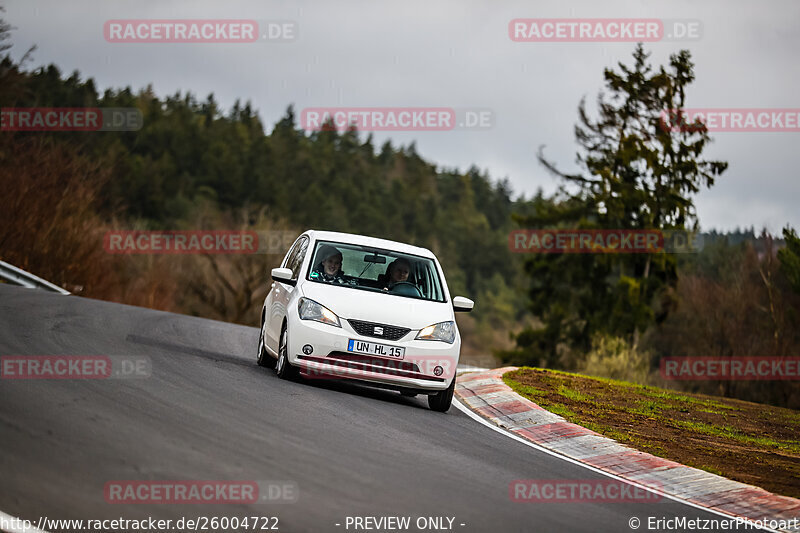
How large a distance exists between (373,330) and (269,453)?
13.3 ft

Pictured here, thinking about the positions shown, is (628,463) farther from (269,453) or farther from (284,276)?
(284,276)

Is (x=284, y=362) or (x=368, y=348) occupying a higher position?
(x=368, y=348)

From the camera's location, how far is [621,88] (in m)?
52.2

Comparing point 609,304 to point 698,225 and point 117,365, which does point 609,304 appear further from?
point 117,365

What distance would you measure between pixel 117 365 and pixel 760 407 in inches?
485

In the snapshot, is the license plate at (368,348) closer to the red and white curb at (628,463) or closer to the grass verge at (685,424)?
the red and white curb at (628,463)

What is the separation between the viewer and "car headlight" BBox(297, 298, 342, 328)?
11.5 metres

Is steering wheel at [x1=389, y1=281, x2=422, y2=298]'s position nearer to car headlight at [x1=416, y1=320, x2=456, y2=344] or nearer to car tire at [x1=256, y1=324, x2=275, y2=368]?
car headlight at [x1=416, y1=320, x2=456, y2=344]

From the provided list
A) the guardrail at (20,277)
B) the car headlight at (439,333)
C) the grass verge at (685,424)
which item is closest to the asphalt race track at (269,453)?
the car headlight at (439,333)

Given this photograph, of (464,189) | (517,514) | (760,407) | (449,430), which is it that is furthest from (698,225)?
(464,189)

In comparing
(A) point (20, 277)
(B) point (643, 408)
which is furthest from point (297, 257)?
(A) point (20, 277)

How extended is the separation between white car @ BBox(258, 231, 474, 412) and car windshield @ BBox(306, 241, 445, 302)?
0.05 feet

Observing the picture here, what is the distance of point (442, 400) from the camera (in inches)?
462

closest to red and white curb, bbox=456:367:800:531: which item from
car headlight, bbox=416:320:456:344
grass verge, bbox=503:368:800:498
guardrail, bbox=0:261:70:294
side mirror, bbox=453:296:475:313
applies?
grass verge, bbox=503:368:800:498
